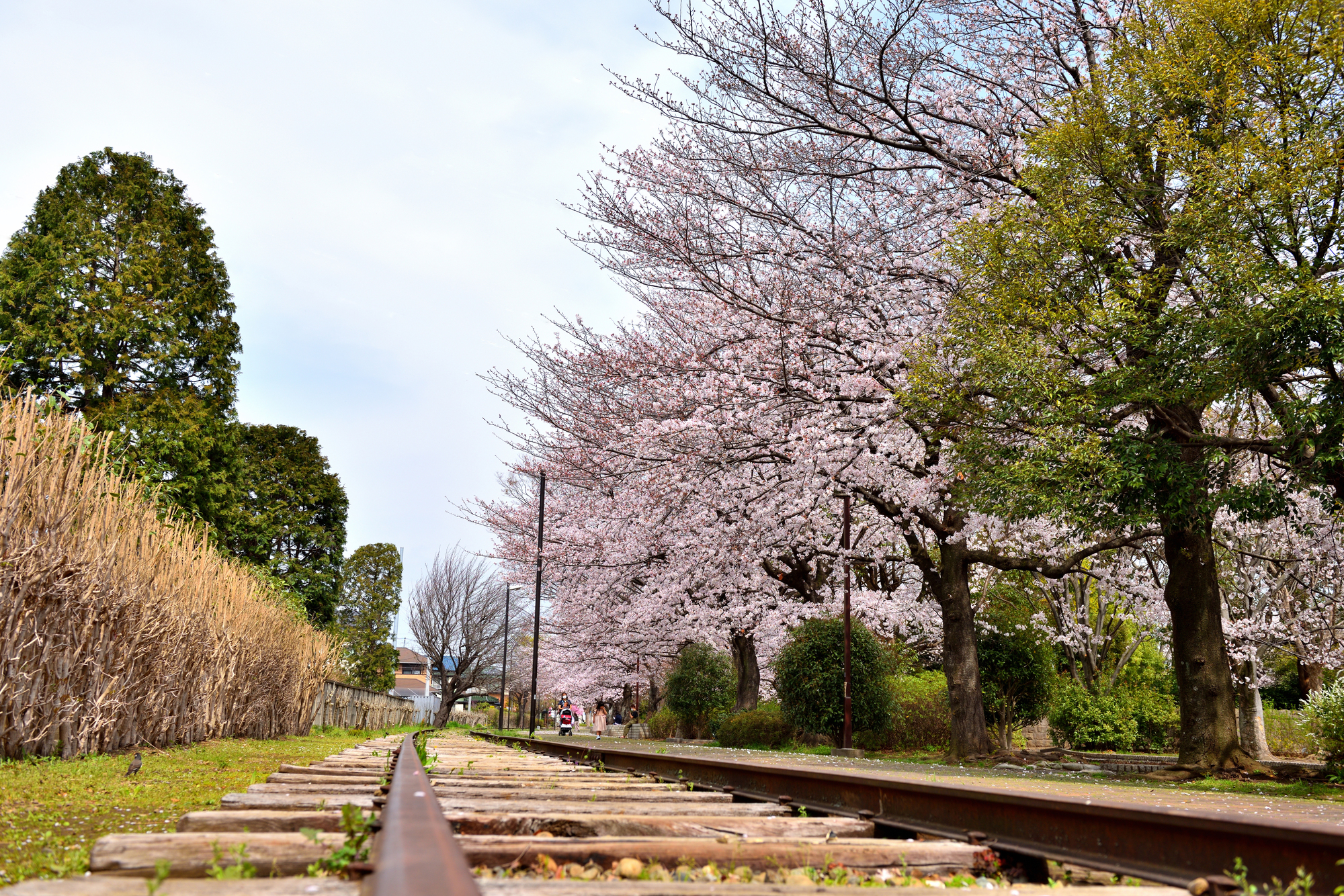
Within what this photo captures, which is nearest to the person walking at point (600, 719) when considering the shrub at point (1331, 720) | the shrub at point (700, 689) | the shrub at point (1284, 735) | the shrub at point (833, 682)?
the shrub at point (700, 689)

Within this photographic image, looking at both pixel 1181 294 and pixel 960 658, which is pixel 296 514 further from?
pixel 1181 294

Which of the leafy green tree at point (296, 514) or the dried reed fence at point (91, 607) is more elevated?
the leafy green tree at point (296, 514)

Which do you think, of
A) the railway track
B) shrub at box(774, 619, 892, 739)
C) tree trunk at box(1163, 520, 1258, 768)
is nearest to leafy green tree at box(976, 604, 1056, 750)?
shrub at box(774, 619, 892, 739)

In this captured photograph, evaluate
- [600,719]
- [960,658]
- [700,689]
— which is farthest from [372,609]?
[960,658]

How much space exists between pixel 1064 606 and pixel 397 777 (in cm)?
2542

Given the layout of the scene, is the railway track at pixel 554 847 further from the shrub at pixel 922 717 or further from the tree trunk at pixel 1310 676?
the tree trunk at pixel 1310 676

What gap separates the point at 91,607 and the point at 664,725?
22.0 m

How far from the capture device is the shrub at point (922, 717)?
21484 millimetres

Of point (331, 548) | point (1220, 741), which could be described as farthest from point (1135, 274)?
point (331, 548)

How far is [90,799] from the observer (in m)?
5.68

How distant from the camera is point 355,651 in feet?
159

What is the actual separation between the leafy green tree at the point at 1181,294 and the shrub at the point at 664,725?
1821 centimetres

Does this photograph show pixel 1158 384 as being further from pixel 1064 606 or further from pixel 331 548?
pixel 331 548

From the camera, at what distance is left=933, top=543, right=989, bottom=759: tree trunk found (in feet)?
50.8
